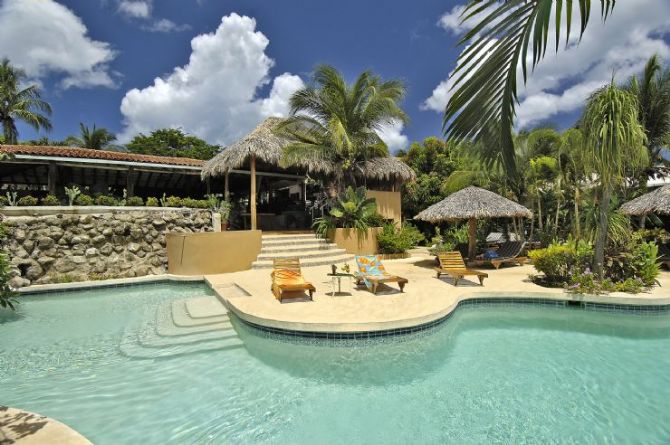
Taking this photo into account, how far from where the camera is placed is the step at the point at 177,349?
5695 millimetres

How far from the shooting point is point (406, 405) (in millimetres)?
4336

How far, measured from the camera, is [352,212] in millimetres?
15000

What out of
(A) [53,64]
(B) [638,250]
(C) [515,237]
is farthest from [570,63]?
(A) [53,64]

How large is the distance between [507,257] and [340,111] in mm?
8830

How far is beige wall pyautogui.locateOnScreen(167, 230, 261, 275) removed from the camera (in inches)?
459

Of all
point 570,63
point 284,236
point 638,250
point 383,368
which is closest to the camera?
point 570,63

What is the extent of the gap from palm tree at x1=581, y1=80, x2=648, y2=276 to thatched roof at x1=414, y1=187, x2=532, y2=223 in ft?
12.6

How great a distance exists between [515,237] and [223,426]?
19.0 m

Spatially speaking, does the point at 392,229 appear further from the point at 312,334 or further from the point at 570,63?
the point at 570,63

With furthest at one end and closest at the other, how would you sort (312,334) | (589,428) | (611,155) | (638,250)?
(638,250) < (611,155) < (312,334) < (589,428)

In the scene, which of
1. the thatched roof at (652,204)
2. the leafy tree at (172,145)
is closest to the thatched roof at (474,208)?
the thatched roof at (652,204)

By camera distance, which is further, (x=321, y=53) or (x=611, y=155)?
(x=321, y=53)

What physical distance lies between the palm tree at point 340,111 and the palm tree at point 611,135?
7898 mm

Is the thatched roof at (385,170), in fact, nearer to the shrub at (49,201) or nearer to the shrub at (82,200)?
the shrub at (82,200)
